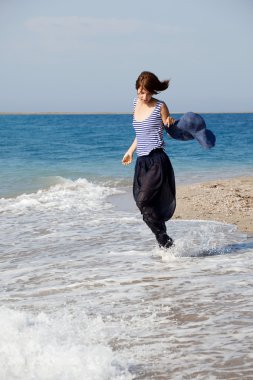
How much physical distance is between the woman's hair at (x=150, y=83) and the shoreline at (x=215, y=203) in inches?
110

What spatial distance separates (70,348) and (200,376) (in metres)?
0.87

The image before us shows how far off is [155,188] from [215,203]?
4.45 m

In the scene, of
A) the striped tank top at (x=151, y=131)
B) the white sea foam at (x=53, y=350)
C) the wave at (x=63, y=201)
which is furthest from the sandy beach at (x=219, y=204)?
the white sea foam at (x=53, y=350)

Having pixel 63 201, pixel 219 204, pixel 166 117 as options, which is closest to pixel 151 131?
pixel 166 117

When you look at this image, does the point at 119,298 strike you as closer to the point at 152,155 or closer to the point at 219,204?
the point at 152,155

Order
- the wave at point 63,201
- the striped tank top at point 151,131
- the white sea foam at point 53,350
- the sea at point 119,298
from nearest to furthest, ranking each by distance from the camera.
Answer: the white sea foam at point 53,350, the sea at point 119,298, the striped tank top at point 151,131, the wave at point 63,201

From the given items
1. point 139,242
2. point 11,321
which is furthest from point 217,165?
point 11,321

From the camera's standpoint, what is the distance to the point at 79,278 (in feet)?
20.7

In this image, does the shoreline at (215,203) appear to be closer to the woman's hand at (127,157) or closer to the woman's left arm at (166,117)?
the woman's hand at (127,157)

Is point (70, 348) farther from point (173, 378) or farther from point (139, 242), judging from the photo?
point (139, 242)

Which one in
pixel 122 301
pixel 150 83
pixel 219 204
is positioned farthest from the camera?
pixel 219 204

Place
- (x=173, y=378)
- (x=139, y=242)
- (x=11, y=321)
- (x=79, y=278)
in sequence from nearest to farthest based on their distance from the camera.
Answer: (x=173, y=378) → (x=11, y=321) → (x=79, y=278) → (x=139, y=242)

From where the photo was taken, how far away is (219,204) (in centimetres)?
1083

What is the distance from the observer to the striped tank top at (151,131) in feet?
21.7
